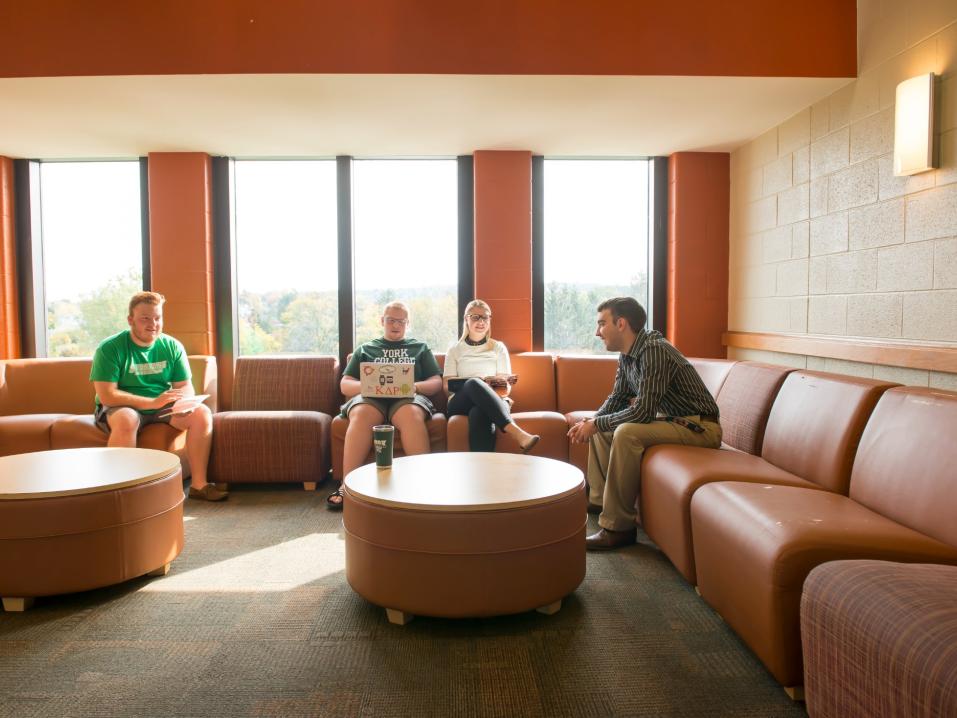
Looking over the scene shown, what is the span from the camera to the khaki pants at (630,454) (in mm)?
3004

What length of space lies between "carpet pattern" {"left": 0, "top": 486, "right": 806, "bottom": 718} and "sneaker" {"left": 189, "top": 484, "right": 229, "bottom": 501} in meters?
1.12

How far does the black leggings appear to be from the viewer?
381 centimetres


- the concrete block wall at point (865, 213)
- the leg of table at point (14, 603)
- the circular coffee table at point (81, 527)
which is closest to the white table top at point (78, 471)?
the circular coffee table at point (81, 527)

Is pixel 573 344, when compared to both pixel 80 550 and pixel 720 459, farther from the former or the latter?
pixel 80 550

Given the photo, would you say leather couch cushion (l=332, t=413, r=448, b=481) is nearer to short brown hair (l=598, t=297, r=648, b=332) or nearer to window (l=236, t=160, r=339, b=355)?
window (l=236, t=160, r=339, b=355)

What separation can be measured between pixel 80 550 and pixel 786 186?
Result: 4.22 m

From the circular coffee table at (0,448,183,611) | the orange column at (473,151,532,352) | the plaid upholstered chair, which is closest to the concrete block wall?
the orange column at (473,151,532,352)

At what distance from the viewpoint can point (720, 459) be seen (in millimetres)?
Result: 2711

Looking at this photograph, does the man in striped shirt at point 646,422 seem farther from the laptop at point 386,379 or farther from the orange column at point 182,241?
the orange column at point 182,241

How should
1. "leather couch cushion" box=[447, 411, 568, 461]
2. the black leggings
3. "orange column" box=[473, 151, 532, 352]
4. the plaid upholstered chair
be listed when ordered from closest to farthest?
1. the black leggings
2. "leather couch cushion" box=[447, 411, 568, 461]
3. the plaid upholstered chair
4. "orange column" box=[473, 151, 532, 352]

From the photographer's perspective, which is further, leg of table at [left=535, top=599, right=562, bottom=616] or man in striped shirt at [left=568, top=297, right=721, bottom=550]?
man in striped shirt at [left=568, top=297, right=721, bottom=550]

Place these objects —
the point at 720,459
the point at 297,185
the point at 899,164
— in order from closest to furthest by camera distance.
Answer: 1. the point at 720,459
2. the point at 899,164
3. the point at 297,185

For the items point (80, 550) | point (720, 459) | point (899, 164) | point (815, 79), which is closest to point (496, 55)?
point (815, 79)

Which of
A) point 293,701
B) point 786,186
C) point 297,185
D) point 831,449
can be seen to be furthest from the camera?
point 297,185
